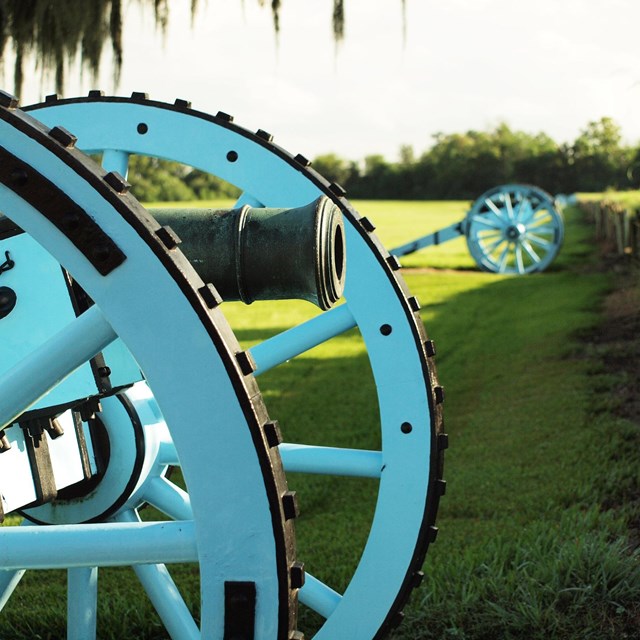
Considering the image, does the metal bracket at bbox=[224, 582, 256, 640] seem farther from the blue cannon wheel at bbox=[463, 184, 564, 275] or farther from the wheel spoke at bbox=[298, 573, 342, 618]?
the blue cannon wheel at bbox=[463, 184, 564, 275]

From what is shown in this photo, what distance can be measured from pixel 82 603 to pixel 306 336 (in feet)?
2.86

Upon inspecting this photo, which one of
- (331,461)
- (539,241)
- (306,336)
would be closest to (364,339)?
(306,336)

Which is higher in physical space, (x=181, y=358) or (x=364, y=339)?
(x=181, y=358)

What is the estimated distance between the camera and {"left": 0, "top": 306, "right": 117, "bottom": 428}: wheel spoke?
4.83 feet

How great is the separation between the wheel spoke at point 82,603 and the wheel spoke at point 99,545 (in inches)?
37.4

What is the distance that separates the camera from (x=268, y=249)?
2.00 metres

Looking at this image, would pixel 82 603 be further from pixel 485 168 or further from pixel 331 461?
pixel 485 168

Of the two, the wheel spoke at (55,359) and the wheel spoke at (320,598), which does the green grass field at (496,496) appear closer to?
the wheel spoke at (320,598)

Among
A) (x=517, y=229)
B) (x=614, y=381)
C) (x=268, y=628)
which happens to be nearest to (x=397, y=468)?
(x=268, y=628)

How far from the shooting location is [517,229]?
16.5 meters

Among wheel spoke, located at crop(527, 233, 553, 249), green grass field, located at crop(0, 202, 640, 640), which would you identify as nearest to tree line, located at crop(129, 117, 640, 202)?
wheel spoke, located at crop(527, 233, 553, 249)

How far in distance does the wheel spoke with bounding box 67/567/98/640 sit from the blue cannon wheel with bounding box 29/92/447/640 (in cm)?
52

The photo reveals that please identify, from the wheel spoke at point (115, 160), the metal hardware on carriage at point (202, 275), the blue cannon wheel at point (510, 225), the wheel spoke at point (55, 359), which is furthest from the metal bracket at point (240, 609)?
the blue cannon wheel at point (510, 225)

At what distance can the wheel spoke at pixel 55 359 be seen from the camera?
1.47 metres
